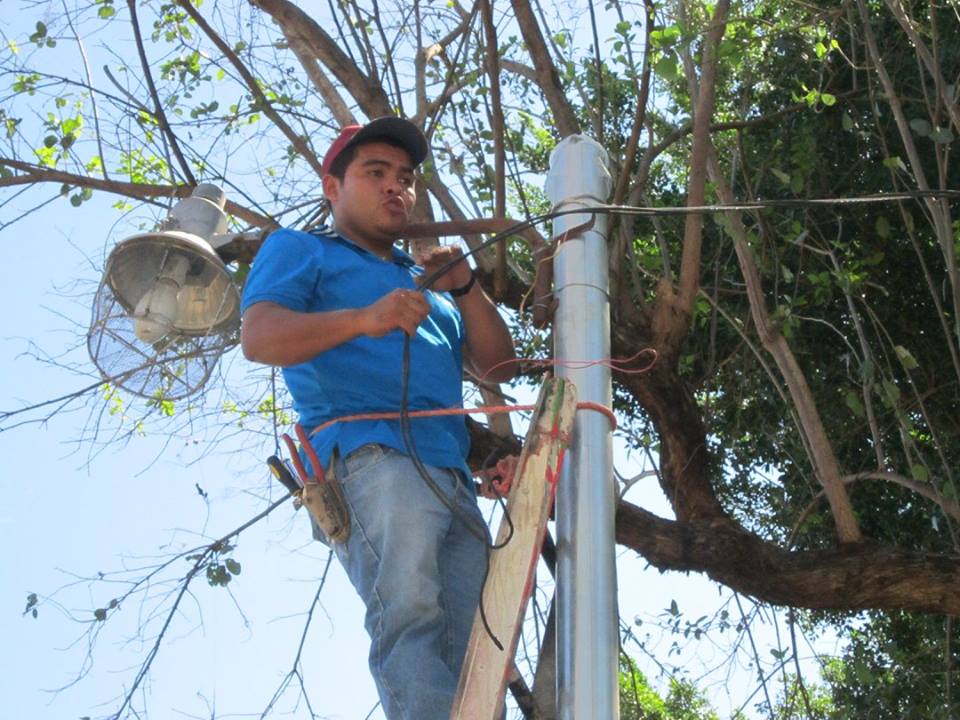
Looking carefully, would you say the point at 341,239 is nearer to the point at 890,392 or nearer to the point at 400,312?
the point at 400,312

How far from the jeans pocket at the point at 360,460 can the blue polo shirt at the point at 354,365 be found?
0.02 m

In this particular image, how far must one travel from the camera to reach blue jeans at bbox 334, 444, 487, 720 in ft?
9.25

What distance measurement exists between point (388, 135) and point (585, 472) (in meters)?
1.23

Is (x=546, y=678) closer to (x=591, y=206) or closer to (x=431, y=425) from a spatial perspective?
(x=431, y=425)

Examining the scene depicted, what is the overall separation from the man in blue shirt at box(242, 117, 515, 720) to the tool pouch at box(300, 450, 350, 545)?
0.02 meters

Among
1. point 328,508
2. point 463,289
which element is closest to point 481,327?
point 463,289

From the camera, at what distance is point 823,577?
5.24m

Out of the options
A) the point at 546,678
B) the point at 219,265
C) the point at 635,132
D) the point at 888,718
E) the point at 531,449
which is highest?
the point at 635,132

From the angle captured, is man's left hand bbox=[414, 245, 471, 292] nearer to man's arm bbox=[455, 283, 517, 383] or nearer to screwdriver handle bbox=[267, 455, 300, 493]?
man's arm bbox=[455, 283, 517, 383]

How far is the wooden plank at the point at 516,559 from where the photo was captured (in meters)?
2.68

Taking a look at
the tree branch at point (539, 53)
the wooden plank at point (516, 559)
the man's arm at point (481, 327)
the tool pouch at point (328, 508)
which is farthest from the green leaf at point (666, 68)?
the tool pouch at point (328, 508)

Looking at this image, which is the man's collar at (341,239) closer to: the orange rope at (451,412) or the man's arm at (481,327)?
the man's arm at (481,327)

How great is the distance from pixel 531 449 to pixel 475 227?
999 mm

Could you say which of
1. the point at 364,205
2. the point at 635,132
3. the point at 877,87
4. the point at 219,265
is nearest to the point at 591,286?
the point at 364,205
